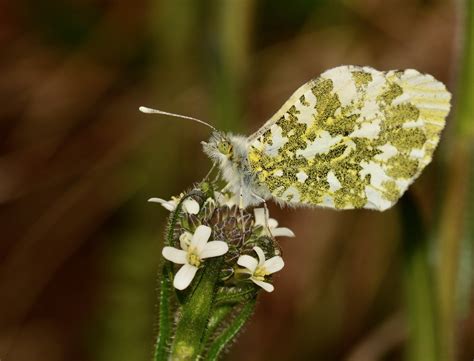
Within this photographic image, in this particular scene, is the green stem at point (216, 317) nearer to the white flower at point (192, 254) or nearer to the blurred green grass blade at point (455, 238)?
the white flower at point (192, 254)

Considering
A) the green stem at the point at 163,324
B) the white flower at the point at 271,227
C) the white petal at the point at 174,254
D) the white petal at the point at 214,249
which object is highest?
the white flower at the point at 271,227

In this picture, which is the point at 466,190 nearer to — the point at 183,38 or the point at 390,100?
the point at 390,100

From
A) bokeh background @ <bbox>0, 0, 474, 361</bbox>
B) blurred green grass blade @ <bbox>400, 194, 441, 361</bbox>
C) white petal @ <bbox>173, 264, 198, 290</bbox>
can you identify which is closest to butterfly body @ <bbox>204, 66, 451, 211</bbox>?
blurred green grass blade @ <bbox>400, 194, 441, 361</bbox>

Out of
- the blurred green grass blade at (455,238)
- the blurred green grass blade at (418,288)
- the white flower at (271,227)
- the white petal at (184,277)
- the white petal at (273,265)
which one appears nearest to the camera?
the white petal at (184,277)

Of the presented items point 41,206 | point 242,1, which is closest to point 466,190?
point 242,1

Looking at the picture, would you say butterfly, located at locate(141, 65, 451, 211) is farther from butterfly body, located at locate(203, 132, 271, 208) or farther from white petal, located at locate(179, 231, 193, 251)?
white petal, located at locate(179, 231, 193, 251)

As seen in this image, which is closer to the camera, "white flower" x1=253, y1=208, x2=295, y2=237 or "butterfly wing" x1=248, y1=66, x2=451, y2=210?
"white flower" x1=253, y1=208, x2=295, y2=237

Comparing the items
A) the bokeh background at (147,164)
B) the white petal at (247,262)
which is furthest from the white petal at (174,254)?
the bokeh background at (147,164)
